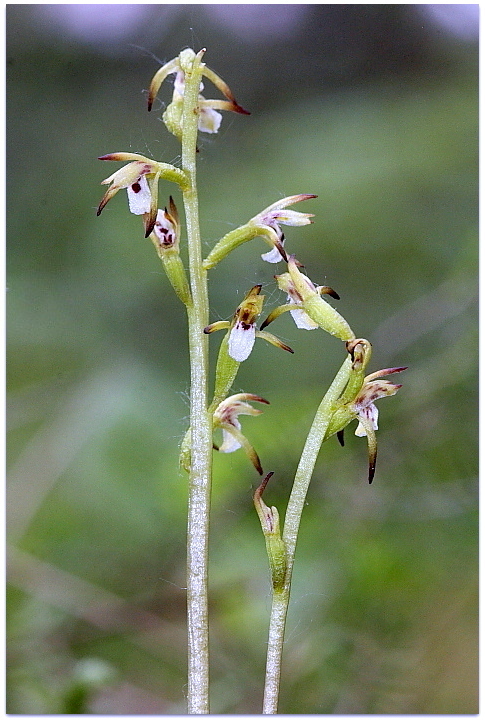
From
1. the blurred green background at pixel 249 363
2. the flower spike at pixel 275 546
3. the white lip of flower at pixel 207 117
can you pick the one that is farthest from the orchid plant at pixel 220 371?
the blurred green background at pixel 249 363

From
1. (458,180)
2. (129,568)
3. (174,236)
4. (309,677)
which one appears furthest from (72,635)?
(458,180)

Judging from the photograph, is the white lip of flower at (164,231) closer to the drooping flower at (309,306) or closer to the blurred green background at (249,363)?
the drooping flower at (309,306)

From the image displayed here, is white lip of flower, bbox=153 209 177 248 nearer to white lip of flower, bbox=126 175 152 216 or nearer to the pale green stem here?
white lip of flower, bbox=126 175 152 216

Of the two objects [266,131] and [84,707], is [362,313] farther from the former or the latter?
[84,707]

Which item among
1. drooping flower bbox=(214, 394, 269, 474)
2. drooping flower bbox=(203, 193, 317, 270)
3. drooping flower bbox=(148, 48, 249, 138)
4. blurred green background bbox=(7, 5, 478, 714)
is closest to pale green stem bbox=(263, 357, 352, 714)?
drooping flower bbox=(214, 394, 269, 474)

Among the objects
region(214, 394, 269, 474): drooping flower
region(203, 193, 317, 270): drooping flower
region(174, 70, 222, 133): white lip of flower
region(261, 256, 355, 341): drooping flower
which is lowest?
region(214, 394, 269, 474): drooping flower

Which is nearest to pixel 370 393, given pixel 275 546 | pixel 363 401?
pixel 363 401
